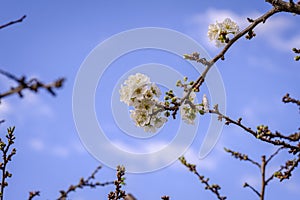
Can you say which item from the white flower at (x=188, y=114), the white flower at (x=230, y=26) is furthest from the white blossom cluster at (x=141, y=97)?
the white flower at (x=230, y=26)

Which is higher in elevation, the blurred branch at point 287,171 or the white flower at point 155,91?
the white flower at point 155,91

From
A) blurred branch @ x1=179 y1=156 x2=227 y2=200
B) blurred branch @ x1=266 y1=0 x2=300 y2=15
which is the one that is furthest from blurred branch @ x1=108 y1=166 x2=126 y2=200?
blurred branch @ x1=266 y1=0 x2=300 y2=15

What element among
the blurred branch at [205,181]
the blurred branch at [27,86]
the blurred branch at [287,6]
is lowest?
the blurred branch at [27,86]

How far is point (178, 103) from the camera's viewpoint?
12.3 ft

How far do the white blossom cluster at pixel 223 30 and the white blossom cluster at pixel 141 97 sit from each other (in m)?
0.94

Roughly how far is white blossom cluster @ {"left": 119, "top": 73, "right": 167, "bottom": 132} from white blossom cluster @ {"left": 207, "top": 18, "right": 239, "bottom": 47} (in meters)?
0.94

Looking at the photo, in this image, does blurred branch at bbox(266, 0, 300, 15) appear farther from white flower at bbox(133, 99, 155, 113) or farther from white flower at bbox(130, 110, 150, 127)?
white flower at bbox(130, 110, 150, 127)

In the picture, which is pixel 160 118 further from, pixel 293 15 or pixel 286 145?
pixel 293 15

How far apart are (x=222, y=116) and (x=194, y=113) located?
0.30 m

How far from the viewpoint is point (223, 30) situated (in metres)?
4.14

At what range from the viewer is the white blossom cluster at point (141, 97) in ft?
12.5

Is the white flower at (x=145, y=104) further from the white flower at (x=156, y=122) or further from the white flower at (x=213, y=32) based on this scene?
the white flower at (x=213, y=32)

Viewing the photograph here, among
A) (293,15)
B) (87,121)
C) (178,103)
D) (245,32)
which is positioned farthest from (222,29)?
(87,121)

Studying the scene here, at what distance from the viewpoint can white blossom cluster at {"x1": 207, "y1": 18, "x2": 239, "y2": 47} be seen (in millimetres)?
4141
